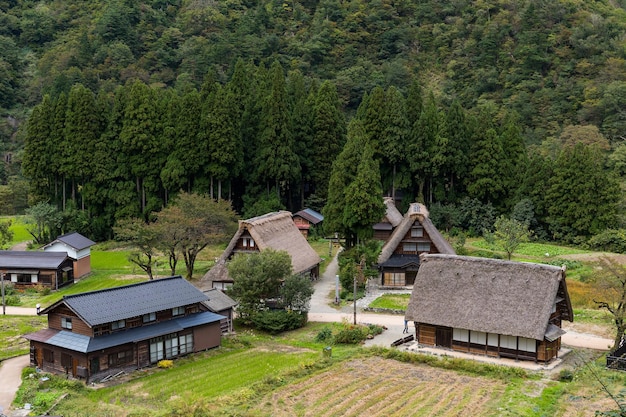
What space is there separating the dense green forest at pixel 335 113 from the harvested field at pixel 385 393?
1663cm

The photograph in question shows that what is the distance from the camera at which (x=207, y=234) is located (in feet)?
138

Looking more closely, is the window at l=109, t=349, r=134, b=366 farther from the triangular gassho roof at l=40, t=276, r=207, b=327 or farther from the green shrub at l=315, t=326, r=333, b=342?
the green shrub at l=315, t=326, r=333, b=342

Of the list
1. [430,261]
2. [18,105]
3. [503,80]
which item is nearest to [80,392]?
[430,261]

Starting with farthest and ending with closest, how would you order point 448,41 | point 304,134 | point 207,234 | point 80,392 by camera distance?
point 448,41
point 304,134
point 207,234
point 80,392

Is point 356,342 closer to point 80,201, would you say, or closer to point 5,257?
point 5,257

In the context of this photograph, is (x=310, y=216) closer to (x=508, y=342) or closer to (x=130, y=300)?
(x=130, y=300)

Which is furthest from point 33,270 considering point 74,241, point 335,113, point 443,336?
point 443,336

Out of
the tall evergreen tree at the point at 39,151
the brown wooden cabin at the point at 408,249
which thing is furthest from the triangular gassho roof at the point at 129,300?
the tall evergreen tree at the point at 39,151

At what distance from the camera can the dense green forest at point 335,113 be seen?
51.2 m

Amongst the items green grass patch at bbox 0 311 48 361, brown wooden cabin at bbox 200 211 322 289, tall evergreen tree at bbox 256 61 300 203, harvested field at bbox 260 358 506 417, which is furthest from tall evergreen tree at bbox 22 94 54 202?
harvested field at bbox 260 358 506 417

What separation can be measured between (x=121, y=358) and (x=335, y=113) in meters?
31.8

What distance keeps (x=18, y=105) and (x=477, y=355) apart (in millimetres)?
65169

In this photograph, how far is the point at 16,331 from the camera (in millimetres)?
33688

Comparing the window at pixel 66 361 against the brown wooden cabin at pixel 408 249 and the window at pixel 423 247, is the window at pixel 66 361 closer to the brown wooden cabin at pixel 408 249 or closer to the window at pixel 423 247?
the brown wooden cabin at pixel 408 249
